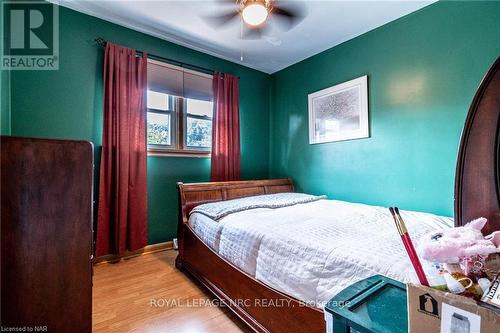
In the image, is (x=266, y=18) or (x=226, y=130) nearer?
(x=266, y=18)

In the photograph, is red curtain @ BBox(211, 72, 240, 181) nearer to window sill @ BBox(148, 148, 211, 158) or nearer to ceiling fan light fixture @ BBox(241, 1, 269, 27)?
window sill @ BBox(148, 148, 211, 158)

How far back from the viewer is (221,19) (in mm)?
2348

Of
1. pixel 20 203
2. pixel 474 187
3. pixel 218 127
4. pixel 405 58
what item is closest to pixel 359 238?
pixel 474 187

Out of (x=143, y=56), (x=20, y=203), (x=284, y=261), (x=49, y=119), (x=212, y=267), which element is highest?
(x=143, y=56)

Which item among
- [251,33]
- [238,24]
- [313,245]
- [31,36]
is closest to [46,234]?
[313,245]

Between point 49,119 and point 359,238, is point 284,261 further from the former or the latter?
point 49,119

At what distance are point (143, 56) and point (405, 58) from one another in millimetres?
2792

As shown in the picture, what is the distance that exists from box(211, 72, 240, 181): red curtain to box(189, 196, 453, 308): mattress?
4.06 feet

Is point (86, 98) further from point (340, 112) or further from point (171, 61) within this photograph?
point (340, 112)

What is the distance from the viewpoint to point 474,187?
0.78 metres

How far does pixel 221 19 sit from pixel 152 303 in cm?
261

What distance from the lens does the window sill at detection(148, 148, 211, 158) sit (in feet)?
9.16

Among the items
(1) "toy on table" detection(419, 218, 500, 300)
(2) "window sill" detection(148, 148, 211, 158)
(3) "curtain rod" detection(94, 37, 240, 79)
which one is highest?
(3) "curtain rod" detection(94, 37, 240, 79)

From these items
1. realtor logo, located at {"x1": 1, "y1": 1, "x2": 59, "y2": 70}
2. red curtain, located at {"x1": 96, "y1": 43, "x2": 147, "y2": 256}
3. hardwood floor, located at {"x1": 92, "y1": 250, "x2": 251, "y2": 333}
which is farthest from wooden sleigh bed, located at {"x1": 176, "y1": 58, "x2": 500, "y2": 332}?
realtor logo, located at {"x1": 1, "y1": 1, "x2": 59, "y2": 70}
